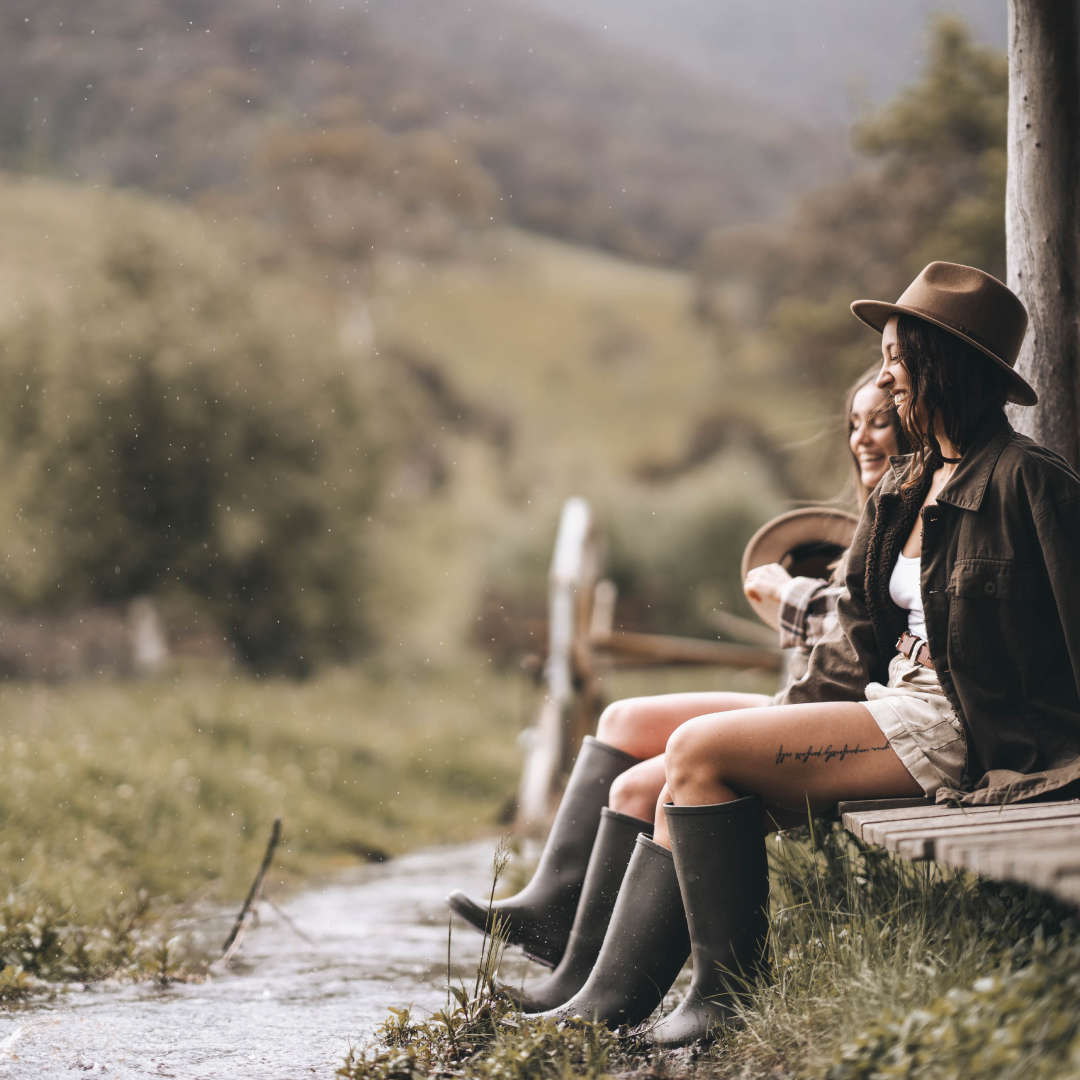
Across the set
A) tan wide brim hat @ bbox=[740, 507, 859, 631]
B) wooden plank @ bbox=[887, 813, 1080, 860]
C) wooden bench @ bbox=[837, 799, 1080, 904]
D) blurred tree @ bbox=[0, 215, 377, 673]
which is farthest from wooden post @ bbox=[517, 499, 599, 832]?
blurred tree @ bbox=[0, 215, 377, 673]

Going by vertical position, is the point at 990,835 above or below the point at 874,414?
below

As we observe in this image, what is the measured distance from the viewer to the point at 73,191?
174 ft

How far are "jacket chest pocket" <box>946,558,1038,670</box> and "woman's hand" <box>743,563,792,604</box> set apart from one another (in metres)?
0.94

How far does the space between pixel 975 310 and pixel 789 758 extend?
3.62ft

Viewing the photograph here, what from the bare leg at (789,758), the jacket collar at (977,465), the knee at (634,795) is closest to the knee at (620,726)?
the knee at (634,795)

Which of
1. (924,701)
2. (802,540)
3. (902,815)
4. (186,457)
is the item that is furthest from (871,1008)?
(186,457)

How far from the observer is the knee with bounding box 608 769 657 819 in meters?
2.86

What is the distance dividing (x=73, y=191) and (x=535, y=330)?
2418 cm

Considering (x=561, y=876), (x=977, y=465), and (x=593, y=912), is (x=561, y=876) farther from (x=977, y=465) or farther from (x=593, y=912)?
(x=977, y=465)

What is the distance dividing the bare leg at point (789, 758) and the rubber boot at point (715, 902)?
0.05m

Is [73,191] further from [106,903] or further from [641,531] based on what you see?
[106,903]

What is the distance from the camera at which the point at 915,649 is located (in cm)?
265

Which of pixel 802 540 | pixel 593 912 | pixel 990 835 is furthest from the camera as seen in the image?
pixel 802 540

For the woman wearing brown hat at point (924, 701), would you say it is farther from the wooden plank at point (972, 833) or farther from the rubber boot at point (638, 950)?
the wooden plank at point (972, 833)
